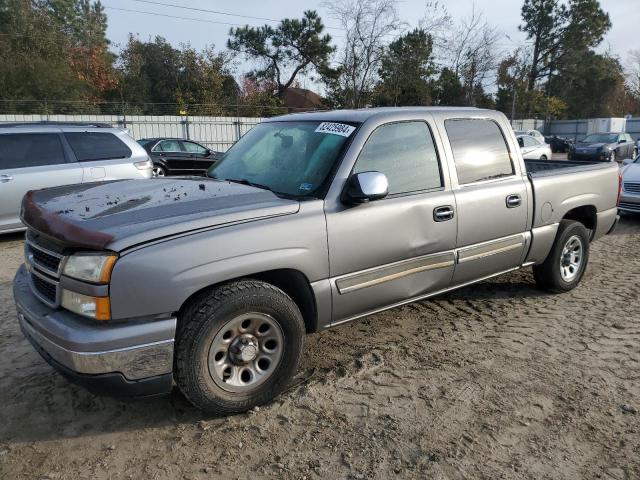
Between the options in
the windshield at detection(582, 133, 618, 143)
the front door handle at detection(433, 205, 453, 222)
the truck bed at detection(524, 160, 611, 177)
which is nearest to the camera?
the front door handle at detection(433, 205, 453, 222)

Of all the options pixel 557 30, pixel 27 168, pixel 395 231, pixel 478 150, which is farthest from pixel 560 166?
pixel 557 30

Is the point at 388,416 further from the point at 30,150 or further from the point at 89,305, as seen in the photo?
the point at 30,150

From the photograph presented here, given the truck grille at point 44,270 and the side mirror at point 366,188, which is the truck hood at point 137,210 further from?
the side mirror at point 366,188

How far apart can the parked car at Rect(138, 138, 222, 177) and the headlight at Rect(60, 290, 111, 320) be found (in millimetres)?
12125

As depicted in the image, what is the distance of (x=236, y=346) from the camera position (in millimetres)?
2996

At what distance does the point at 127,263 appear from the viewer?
2.54 metres

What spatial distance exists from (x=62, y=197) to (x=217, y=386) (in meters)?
1.61

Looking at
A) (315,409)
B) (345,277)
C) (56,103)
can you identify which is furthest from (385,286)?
(56,103)

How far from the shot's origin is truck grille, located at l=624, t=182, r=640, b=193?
383 inches

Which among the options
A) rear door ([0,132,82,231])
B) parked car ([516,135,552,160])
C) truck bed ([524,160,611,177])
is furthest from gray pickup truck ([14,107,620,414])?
parked car ([516,135,552,160])

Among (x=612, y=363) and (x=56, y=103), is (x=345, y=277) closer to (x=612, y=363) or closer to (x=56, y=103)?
(x=612, y=363)

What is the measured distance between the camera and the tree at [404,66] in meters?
27.4

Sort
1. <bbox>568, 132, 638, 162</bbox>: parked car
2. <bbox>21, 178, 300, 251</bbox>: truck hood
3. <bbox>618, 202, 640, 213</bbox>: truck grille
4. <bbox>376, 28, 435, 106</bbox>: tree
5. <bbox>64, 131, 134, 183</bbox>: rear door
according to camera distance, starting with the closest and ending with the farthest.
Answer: <bbox>21, 178, 300, 251</bbox>: truck hood < <bbox>64, 131, 134, 183</bbox>: rear door < <bbox>618, 202, 640, 213</bbox>: truck grille < <bbox>568, 132, 638, 162</bbox>: parked car < <bbox>376, 28, 435, 106</bbox>: tree

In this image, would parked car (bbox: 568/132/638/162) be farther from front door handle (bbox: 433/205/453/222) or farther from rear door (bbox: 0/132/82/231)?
front door handle (bbox: 433/205/453/222)
